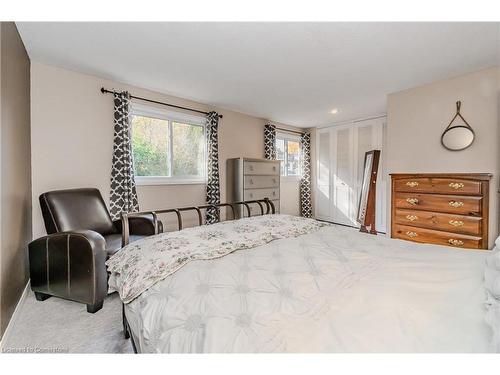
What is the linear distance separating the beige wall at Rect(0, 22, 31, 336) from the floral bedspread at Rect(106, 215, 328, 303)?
91 centimetres

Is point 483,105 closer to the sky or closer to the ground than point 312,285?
closer to the sky

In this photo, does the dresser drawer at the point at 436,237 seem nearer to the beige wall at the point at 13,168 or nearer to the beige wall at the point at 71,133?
the beige wall at the point at 71,133

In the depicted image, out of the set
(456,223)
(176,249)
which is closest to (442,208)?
(456,223)

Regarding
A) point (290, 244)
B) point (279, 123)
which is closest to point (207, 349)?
point (290, 244)

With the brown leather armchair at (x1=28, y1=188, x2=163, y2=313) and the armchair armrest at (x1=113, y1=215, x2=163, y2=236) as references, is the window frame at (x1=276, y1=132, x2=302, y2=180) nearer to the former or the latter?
the armchair armrest at (x1=113, y1=215, x2=163, y2=236)

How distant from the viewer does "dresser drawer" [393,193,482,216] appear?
2.65 metres

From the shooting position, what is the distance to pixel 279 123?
540cm

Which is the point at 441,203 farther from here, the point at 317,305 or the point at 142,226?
the point at 142,226

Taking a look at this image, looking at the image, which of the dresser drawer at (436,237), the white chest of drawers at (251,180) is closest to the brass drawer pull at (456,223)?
the dresser drawer at (436,237)

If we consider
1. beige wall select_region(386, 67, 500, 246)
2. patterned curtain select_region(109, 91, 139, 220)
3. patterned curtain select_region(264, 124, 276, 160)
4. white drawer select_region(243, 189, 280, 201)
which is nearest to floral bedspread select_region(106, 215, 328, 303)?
patterned curtain select_region(109, 91, 139, 220)

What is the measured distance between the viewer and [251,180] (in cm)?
428

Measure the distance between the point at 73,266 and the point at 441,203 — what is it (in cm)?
370

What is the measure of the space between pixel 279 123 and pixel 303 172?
1.27 meters
